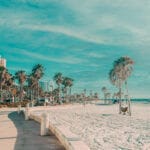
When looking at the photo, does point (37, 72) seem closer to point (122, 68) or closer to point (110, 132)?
point (122, 68)

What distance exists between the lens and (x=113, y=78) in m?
79.0

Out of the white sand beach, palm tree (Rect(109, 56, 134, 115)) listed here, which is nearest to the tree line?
palm tree (Rect(109, 56, 134, 115))

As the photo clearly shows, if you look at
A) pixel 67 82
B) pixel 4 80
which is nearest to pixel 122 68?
pixel 4 80

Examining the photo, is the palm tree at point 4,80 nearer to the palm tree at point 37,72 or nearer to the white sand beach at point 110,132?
the palm tree at point 37,72

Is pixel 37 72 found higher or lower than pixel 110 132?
higher

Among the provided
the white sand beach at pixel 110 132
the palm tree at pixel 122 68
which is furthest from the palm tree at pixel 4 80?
the white sand beach at pixel 110 132

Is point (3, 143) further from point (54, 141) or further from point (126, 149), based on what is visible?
point (126, 149)

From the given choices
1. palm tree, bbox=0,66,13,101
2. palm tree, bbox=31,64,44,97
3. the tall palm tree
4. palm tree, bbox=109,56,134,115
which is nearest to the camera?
palm tree, bbox=109,56,134,115

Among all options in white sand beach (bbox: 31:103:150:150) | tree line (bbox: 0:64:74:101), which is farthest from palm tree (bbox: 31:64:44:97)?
white sand beach (bbox: 31:103:150:150)

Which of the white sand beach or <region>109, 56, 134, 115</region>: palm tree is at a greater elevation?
<region>109, 56, 134, 115</region>: palm tree

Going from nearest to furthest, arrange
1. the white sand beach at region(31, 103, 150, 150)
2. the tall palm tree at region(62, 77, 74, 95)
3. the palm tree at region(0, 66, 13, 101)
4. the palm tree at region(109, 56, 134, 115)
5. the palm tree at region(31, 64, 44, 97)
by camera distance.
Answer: the white sand beach at region(31, 103, 150, 150)
the palm tree at region(109, 56, 134, 115)
the palm tree at region(0, 66, 13, 101)
the palm tree at region(31, 64, 44, 97)
the tall palm tree at region(62, 77, 74, 95)

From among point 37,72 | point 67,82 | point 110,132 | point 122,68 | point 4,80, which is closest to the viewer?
point 110,132

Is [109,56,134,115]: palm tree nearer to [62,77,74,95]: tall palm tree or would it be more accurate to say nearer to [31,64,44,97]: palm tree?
[31,64,44,97]: palm tree

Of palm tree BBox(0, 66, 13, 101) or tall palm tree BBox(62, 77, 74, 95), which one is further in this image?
tall palm tree BBox(62, 77, 74, 95)
